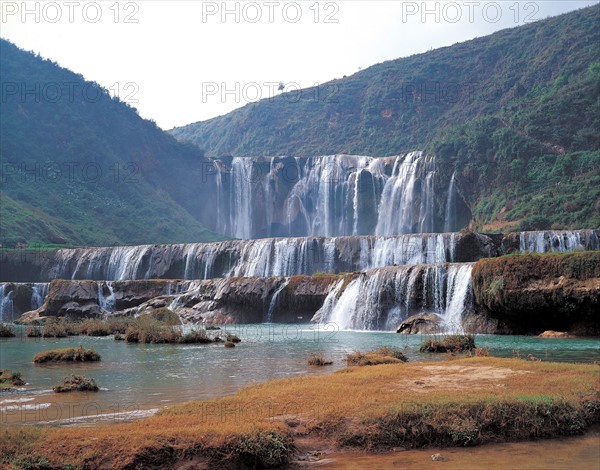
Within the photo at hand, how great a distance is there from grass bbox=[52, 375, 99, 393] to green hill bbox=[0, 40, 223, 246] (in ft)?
203

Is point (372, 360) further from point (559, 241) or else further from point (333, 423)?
point (559, 241)

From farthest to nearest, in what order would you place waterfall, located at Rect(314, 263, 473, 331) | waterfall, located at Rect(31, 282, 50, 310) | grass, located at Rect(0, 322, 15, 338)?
waterfall, located at Rect(31, 282, 50, 310) → grass, located at Rect(0, 322, 15, 338) → waterfall, located at Rect(314, 263, 473, 331)

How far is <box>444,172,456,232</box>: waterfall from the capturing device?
70.4 meters

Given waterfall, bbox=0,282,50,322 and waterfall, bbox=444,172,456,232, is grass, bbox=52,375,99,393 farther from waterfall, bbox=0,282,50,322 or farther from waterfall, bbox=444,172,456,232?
waterfall, bbox=444,172,456,232

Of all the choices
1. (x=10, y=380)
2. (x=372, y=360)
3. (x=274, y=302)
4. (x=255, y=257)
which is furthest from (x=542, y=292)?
(x=255, y=257)

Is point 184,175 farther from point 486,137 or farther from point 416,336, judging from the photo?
point 416,336

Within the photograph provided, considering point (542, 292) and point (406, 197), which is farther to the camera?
point (406, 197)

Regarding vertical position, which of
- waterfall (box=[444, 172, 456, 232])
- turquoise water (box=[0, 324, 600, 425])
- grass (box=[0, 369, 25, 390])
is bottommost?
turquoise water (box=[0, 324, 600, 425])

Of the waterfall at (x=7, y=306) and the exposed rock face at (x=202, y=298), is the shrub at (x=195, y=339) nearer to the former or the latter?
the exposed rock face at (x=202, y=298)

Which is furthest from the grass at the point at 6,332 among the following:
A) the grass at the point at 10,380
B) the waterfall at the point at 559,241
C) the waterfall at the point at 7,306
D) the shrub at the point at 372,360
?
the waterfall at the point at 559,241

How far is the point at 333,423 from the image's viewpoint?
9703mm

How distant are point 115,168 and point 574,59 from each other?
2361 inches

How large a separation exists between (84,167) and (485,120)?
52.7 m

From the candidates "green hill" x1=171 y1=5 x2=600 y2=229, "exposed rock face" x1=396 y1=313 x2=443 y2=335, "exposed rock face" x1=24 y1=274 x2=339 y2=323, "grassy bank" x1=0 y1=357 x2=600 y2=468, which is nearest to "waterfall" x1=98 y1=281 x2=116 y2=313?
"exposed rock face" x1=24 y1=274 x2=339 y2=323
